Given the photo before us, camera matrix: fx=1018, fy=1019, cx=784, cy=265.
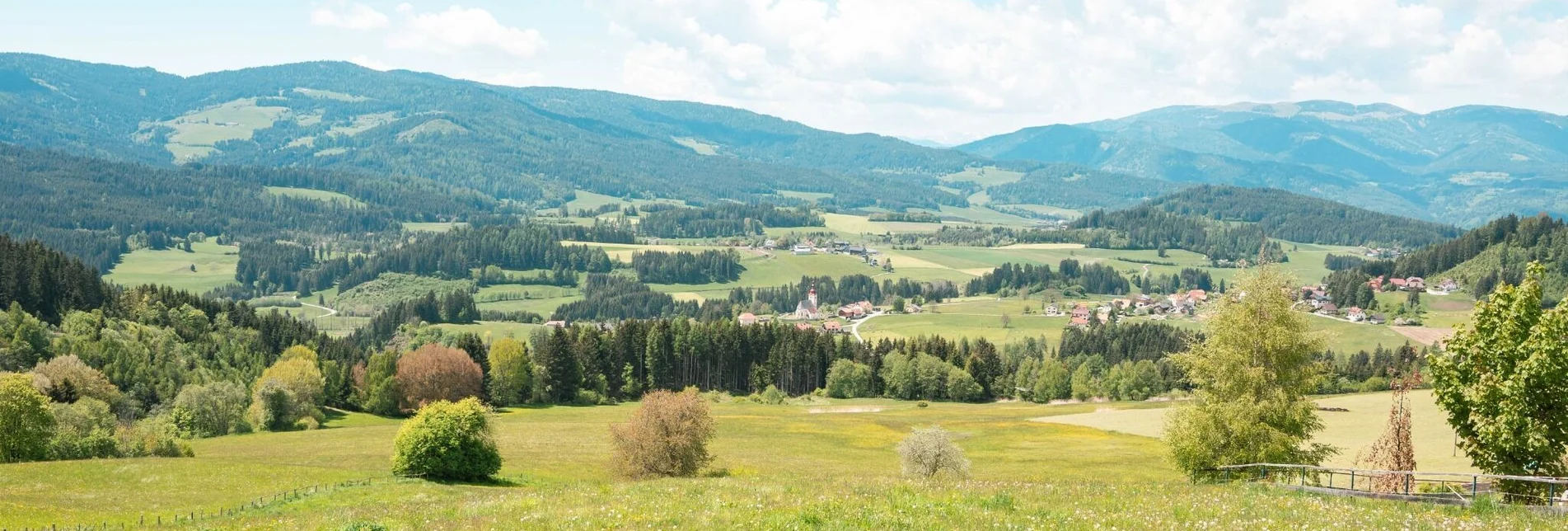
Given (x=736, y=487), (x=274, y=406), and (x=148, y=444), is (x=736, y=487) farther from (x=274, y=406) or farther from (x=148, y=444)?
(x=274, y=406)

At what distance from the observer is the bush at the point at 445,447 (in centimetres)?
5606

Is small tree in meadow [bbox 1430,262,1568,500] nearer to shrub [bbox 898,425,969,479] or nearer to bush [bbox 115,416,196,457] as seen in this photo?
shrub [bbox 898,425,969,479]

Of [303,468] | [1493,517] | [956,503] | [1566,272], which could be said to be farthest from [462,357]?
[1566,272]

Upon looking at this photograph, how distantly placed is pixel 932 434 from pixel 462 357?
232ft

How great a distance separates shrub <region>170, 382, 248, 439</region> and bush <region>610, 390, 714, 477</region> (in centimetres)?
5041

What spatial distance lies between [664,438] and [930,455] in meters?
14.5

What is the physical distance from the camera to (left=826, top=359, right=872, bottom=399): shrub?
137m

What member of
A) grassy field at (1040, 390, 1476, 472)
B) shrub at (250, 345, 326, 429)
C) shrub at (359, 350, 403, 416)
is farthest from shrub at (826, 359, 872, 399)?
shrub at (250, 345, 326, 429)

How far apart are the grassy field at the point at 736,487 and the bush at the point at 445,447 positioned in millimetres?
2169

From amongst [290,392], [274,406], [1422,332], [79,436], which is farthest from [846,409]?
[1422,332]

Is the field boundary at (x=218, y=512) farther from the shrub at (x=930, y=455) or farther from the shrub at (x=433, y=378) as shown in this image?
the shrub at (x=433, y=378)

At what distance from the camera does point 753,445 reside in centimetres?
8044

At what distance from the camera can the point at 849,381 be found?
13700 centimetres

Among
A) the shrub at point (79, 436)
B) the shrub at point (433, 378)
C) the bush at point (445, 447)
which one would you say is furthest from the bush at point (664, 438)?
the shrub at point (433, 378)
